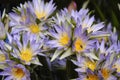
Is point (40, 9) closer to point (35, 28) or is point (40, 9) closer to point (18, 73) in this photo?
point (35, 28)

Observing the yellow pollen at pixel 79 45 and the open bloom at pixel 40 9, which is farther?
the open bloom at pixel 40 9

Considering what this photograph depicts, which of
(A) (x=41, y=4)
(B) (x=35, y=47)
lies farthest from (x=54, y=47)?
(A) (x=41, y=4)

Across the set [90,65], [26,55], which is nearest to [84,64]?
[90,65]

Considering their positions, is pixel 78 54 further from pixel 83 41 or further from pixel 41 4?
pixel 41 4

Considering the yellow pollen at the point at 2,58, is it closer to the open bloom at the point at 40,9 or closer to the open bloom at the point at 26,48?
the open bloom at the point at 26,48

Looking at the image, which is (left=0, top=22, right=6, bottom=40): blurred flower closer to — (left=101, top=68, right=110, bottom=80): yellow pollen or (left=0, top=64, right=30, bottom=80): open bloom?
(left=0, top=64, right=30, bottom=80): open bloom

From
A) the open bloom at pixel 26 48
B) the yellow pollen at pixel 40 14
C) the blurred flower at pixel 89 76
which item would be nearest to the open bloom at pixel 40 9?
the yellow pollen at pixel 40 14

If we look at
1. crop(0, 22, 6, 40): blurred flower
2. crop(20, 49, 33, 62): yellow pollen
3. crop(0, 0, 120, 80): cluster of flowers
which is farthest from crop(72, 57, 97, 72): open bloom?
crop(0, 22, 6, 40): blurred flower
